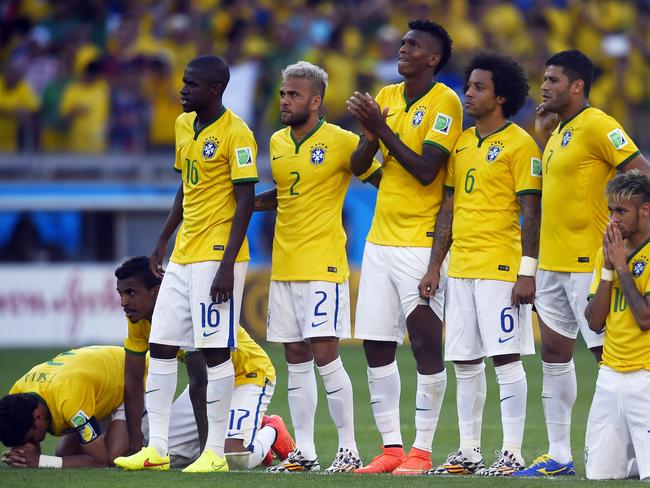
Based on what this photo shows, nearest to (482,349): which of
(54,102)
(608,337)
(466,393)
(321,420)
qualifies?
(466,393)

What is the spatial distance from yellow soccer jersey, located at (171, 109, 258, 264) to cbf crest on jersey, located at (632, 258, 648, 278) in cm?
223

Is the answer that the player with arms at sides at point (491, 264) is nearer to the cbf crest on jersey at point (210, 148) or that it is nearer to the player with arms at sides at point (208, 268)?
the player with arms at sides at point (208, 268)

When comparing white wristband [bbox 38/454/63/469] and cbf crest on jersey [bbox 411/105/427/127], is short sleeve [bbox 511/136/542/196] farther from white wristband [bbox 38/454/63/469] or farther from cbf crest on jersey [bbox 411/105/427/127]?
white wristband [bbox 38/454/63/469]

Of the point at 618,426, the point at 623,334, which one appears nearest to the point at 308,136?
the point at 623,334

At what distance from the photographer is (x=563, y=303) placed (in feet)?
24.5

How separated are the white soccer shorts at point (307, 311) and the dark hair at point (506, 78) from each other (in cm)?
150

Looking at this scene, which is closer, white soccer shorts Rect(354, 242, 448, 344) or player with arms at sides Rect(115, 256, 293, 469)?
white soccer shorts Rect(354, 242, 448, 344)

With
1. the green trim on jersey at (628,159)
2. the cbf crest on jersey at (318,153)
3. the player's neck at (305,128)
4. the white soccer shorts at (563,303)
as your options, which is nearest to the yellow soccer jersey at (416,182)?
the cbf crest on jersey at (318,153)

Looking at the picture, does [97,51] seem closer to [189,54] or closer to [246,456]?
[189,54]

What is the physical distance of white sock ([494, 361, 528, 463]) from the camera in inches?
289

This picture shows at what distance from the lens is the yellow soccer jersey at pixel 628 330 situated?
6.81 m

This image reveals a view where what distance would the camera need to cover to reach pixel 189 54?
1858 cm

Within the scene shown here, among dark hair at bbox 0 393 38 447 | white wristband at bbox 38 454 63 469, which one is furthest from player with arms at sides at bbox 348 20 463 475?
dark hair at bbox 0 393 38 447

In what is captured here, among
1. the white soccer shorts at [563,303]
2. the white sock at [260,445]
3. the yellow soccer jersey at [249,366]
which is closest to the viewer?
the white soccer shorts at [563,303]
